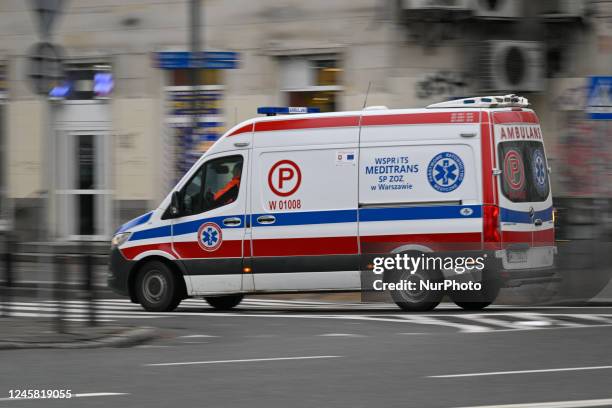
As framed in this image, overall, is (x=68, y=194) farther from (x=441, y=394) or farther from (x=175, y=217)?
(x=441, y=394)

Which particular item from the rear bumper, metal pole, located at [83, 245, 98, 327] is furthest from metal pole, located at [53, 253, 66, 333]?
the rear bumper

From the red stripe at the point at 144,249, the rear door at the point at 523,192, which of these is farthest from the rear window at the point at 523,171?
the red stripe at the point at 144,249

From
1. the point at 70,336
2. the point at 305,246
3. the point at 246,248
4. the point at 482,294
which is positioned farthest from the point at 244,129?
the point at 70,336

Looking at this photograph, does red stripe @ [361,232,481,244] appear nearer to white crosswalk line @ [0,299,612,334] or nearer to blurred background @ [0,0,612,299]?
white crosswalk line @ [0,299,612,334]

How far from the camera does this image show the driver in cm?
1512

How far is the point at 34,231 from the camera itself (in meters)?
24.4

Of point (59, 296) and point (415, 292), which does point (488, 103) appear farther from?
point (59, 296)

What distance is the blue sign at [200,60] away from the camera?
56.4 ft

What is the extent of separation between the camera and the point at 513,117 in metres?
14.2

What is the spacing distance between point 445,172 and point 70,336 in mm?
4605

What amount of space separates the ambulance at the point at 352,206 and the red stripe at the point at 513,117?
18 millimetres

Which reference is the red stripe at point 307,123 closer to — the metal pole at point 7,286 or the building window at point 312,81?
the metal pole at point 7,286

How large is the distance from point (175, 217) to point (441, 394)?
7910 millimetres

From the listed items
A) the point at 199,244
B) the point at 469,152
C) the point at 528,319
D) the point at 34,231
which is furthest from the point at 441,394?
the point at 34,231
